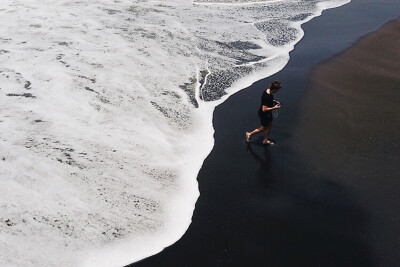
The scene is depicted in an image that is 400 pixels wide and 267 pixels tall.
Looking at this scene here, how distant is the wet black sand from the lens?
230 inches

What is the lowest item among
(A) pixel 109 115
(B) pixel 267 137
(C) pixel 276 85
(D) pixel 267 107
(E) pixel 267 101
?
(A) pixel 109 115

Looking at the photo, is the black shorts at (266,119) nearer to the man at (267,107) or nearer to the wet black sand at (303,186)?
the man at (267,107)

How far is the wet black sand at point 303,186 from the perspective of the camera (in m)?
5.85

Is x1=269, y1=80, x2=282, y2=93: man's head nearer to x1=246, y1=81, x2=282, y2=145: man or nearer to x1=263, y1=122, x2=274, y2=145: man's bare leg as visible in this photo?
x1=246, y1=81, x2=282, y2=145: man

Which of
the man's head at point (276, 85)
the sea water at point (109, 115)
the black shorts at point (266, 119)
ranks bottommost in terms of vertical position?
the sea water at point (109, 115)

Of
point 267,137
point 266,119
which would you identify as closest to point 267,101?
point 266,119

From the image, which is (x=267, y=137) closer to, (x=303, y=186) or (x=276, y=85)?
(x=276, y=85)

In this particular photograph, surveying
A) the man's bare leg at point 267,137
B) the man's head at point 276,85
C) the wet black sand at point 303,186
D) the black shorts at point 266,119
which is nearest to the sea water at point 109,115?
the wet black sand at point 303,186

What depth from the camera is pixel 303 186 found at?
7254mm

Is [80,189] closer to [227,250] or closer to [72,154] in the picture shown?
[72,154]

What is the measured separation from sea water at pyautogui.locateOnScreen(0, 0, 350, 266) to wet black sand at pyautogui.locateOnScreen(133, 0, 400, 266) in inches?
20.4

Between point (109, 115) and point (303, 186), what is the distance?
5465mm

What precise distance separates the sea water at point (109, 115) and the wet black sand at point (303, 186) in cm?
52

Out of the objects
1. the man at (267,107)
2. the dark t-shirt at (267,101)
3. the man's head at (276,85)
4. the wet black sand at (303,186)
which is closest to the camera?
the wet black sand at (303,186)
